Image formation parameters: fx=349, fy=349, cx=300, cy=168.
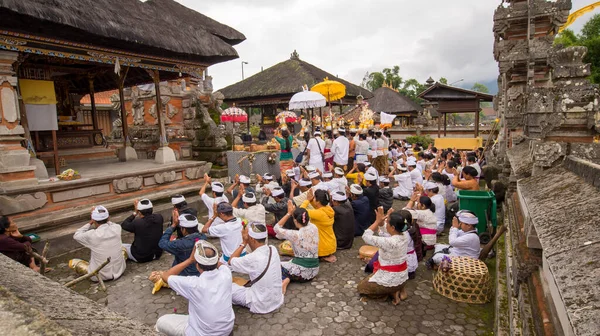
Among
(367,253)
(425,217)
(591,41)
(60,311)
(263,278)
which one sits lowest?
(367,253)

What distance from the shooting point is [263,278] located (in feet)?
15.2

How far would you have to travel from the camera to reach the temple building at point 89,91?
725 cm

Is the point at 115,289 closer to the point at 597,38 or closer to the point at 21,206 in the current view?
the point at 21,206

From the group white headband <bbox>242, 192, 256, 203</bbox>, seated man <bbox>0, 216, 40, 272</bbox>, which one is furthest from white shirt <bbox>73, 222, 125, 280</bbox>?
white headband <bbox>242, 192, 256, 203</bbox>

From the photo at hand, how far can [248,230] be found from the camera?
463 centimetres

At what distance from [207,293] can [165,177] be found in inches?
281

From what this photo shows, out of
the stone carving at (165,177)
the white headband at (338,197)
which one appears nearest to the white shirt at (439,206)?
the white headband at (338,197)

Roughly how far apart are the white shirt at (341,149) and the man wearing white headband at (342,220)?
4712 millimetres

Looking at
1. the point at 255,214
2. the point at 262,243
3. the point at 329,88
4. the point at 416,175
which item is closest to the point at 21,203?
the point at 255,214

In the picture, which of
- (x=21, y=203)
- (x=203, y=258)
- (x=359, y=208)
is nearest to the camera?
(x=203, y=258)

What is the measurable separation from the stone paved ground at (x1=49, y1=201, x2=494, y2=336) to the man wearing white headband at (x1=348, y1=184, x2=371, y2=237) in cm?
171

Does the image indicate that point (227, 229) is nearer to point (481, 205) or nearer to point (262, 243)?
point (262, 243)

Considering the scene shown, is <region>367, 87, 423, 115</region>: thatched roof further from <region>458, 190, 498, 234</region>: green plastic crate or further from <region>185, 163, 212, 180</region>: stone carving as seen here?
<region>458, 190, 498, 234</region>: green plastic crate

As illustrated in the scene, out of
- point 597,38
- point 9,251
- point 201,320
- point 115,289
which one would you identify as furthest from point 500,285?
point 597,38
